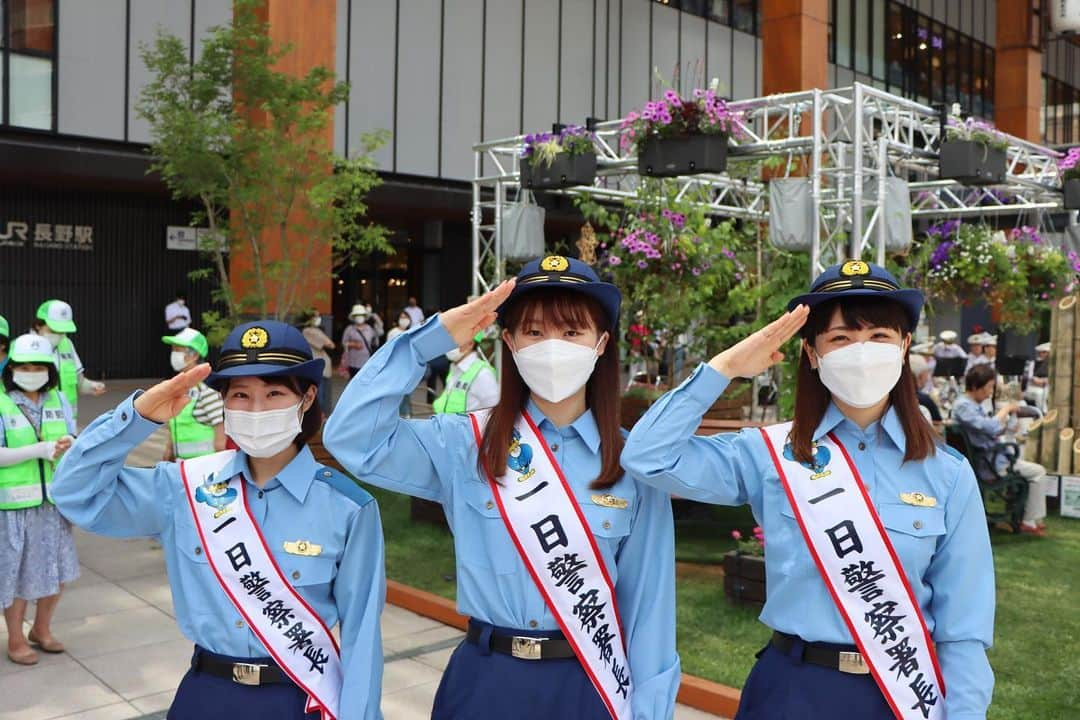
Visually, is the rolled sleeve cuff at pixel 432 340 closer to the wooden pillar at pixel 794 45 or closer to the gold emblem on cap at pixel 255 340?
the gold emblem on cap at pixel 255 340

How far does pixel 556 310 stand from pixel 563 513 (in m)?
0.49

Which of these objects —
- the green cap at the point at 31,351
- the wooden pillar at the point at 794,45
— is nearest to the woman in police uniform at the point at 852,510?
the green cap at the point at 31,351

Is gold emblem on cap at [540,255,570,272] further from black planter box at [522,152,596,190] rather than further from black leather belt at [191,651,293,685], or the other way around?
black planter box at [522,152,596,190]

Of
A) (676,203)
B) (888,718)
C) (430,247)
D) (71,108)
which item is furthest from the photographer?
(430,247)

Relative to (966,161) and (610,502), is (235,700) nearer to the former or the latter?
(610,502)

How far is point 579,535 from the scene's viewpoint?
8.35 ft

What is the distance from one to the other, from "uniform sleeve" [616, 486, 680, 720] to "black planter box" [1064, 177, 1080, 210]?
1452 cm

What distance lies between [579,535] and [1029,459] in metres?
9.60

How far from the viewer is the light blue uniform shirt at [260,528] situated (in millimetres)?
2549

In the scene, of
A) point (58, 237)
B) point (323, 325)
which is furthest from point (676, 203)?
point (58, 237)

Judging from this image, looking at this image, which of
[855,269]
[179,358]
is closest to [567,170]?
[179,358]

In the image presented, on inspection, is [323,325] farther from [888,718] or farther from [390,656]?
[888,718]

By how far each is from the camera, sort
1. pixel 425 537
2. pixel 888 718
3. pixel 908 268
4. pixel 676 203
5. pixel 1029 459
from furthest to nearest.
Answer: pixel 908 268
pixel 1029 459
pixel 676 203
pixel 425 537
pixel 888 718

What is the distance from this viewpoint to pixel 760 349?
8.11ft
